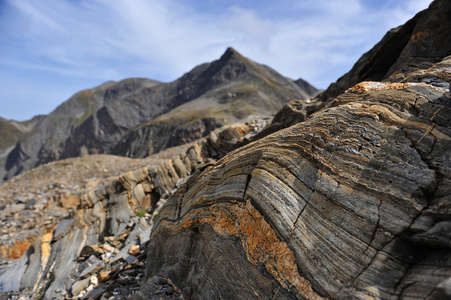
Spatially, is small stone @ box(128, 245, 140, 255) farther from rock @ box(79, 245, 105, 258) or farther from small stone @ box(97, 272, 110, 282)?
rock @ box(79, 245, 105, 258)

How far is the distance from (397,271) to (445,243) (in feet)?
3.26

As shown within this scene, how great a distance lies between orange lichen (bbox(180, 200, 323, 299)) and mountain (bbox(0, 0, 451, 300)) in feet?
0.09

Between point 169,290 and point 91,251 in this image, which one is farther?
point 91,251

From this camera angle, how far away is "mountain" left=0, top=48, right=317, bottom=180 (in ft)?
322

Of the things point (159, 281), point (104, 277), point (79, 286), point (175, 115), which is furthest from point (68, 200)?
point (175, 115)

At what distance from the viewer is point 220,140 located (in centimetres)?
1808

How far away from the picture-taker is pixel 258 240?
6.34 meters

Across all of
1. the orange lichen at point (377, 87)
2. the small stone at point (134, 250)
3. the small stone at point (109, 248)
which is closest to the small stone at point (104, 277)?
the small stone at point (134, 250)

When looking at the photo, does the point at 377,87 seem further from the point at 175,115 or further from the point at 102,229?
the point at 175,115

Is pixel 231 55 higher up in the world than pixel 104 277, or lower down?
higher up

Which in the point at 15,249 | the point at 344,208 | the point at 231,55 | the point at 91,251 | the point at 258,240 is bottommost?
the point at 15,249

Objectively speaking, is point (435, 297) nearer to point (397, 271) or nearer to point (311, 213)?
point (397, 271)

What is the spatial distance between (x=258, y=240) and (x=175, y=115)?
380 feet

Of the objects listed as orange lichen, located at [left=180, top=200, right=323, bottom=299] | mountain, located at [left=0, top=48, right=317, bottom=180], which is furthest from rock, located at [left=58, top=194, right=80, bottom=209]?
mountain, located at [left=0, top=48, right=317, bottom=180]
